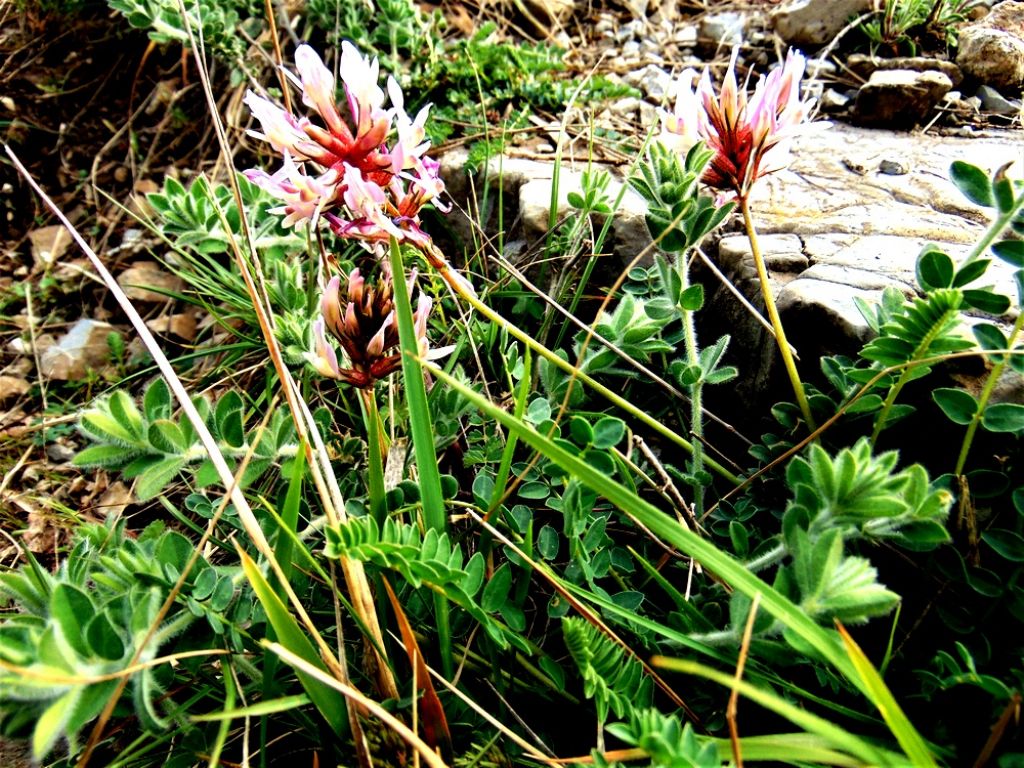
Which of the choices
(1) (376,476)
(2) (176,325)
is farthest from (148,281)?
(1) (376,476)

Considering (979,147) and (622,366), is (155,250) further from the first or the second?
(979,147)

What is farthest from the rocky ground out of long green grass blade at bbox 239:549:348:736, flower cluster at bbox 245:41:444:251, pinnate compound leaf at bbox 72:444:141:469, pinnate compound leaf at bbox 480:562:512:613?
long green grass blade at bbox 239:549:348:736

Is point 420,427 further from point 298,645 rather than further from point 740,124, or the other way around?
point 740,124

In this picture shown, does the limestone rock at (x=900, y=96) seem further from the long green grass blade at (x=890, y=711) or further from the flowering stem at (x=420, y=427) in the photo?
the long green grass blade at (x=890, y=711)

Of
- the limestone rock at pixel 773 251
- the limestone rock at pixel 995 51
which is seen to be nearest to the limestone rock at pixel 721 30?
the limestone rock at pixel 995 51

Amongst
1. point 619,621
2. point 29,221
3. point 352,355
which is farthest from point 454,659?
point 29,221

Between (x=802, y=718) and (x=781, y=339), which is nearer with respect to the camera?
(x=802, y=718)
